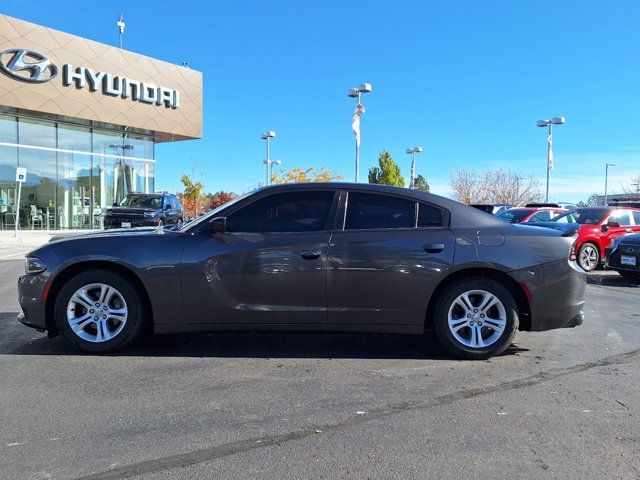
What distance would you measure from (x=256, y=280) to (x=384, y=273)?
1.13 meters

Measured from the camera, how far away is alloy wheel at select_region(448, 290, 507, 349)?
4.73m

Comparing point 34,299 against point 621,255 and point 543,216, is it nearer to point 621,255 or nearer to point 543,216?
point 621,255

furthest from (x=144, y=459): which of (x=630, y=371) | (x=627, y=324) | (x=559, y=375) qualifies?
(x=627, y=324)

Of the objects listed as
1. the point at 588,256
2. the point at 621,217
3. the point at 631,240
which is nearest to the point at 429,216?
the point at 631,240

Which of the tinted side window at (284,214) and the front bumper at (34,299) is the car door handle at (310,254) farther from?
the front bumper at (34,299)

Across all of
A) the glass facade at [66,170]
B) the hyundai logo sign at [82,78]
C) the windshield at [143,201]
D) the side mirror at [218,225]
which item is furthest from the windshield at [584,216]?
the glass facade at [66,170]

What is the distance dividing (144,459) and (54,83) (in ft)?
75.5

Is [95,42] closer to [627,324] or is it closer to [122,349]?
[122,349]

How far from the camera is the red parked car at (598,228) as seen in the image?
12.3m

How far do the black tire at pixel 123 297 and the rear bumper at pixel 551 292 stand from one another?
3.40m

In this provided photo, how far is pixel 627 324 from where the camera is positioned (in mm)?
6398

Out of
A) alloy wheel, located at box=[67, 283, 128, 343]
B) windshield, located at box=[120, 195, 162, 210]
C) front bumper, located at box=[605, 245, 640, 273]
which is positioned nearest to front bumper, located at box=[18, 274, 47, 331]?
alloy wheel, located at box=[67, 283, 128, 343]

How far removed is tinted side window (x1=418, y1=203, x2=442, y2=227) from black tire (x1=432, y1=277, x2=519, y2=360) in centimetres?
58

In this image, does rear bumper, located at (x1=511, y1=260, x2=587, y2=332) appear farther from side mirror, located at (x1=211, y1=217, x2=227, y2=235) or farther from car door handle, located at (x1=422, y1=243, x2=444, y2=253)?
side mirror, located at (x1=211, y1=217, x2=227, y2=235)
